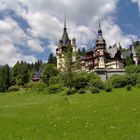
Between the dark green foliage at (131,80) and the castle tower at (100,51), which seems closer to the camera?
the dark green foliage at (131,80)

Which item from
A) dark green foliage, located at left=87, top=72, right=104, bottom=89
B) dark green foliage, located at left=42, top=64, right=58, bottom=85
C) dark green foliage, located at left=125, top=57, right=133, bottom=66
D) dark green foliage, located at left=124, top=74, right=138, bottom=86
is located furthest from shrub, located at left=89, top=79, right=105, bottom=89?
dark green foliage, located at left=125, top=57, right=133, bottom=66

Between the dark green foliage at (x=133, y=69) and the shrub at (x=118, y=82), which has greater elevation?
the dark green foliage at (x=133, y=69)

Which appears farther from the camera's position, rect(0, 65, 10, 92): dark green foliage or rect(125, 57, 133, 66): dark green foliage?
rect(0, 65, 10, 92): dark green foliage

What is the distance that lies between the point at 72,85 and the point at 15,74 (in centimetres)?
5005

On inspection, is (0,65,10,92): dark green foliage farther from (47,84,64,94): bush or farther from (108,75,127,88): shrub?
(108,75,127,88): shrub

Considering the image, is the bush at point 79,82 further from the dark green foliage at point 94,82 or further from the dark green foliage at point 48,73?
the dark green foliage at point 48,73

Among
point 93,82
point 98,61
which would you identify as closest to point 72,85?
point 93,82

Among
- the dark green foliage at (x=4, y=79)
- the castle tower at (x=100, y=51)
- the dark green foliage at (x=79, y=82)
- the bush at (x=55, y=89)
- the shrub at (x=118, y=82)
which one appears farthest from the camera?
the castle tower at (x=100, y=51)

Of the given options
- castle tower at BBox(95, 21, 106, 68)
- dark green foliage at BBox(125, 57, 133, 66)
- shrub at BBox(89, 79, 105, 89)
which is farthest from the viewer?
castle tower at BBox(95, 21, 106, 68)

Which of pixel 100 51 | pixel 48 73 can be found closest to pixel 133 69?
pixel 48 73

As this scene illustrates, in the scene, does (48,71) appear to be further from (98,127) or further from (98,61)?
(98,127)

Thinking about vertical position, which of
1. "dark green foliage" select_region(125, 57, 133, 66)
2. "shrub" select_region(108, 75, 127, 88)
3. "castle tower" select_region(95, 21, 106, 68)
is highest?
"castle tower" select_region(95, 21, 106, 68)

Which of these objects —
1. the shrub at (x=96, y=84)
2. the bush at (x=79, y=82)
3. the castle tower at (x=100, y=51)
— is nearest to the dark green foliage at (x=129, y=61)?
the castle tower at (x=100, y=51)

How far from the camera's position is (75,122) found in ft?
85.5
